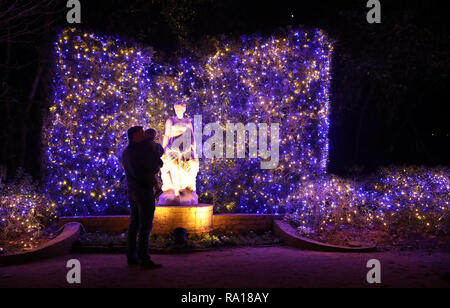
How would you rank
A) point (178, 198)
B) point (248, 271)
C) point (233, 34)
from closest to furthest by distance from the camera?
point (248, 271) < point (178, 198) < point (233, 34)

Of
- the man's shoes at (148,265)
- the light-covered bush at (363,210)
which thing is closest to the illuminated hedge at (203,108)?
the light-covered bush at (363,210)

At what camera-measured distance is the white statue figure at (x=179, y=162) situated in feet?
26.1

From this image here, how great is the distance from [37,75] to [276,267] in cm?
954

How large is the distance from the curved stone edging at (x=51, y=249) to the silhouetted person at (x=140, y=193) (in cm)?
164

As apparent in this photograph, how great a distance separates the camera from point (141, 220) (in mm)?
5035

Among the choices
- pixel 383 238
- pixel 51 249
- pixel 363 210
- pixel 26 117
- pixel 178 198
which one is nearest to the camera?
pixel 51 249

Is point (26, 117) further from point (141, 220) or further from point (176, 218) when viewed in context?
point (141, 220)

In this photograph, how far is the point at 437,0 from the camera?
12.1 meters

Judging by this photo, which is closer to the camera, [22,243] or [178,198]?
[22,243]

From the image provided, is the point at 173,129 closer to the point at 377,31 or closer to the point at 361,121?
the point at 377,31

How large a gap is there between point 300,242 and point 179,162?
2.94m

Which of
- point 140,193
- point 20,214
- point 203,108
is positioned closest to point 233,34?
point 203,108

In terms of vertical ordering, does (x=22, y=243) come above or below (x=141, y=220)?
below
